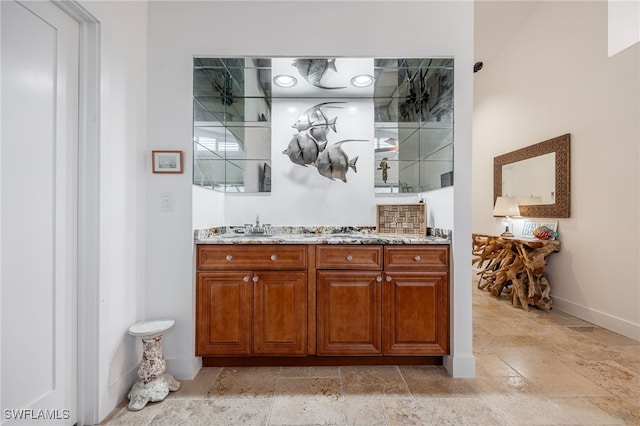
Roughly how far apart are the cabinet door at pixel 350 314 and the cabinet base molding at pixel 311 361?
13cm

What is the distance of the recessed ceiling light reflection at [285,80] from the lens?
2269 millimetres

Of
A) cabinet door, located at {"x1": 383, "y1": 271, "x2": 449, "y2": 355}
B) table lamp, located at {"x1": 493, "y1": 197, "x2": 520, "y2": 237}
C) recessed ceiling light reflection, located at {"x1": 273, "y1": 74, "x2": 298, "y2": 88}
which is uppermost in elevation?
recessed ceiling light reflection, located at {"x1": 273, "y1": 74, "x2": 298, "y2": 88}

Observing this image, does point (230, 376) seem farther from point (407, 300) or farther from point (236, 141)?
point (236, 141)

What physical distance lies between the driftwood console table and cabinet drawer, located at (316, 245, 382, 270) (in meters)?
2.34

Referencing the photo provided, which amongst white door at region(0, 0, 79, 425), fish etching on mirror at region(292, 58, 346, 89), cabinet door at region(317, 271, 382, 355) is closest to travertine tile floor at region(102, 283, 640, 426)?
cabinet door at region(317, 271, 382, 355)

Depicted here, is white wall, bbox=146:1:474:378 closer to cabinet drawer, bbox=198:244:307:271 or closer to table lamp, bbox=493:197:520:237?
cabinet drawer, bbox=198:244:307:271

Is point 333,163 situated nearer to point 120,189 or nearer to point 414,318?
point 414,318

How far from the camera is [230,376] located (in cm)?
190

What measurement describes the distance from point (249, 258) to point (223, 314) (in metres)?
0.41

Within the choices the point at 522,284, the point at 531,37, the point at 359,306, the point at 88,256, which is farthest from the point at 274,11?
the point at 522,284

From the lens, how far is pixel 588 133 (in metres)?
2.89

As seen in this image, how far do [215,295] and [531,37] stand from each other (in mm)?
4742

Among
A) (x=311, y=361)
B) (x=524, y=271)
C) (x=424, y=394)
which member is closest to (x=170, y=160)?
(x=311, y=361)

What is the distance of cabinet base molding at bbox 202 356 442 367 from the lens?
2.01 meters
